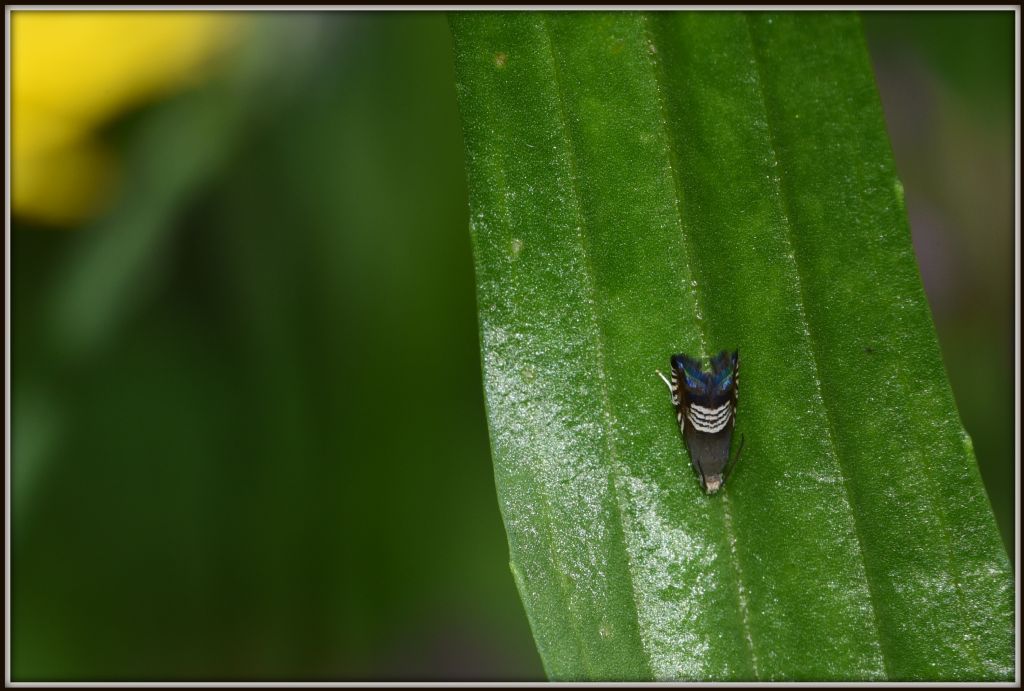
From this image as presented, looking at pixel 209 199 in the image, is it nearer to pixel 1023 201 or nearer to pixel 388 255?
pixel 388 255

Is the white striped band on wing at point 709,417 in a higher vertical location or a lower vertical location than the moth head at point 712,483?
higher

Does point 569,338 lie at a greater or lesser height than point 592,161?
lesser

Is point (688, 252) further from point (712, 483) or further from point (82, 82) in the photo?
point (82, 82)

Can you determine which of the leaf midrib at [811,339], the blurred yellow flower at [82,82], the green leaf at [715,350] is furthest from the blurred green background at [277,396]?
the leaf midrib at [811,339]

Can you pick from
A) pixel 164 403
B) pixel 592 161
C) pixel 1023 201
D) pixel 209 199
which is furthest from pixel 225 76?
pixel 1023 201

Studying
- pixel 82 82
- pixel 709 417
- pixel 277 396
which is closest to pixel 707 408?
pixel 709 417

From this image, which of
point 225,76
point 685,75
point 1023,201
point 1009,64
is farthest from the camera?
point 1009,64

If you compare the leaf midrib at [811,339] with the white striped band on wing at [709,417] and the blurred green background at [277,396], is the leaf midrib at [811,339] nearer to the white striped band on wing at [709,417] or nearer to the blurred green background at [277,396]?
the white striped band on wing at [709,417]
